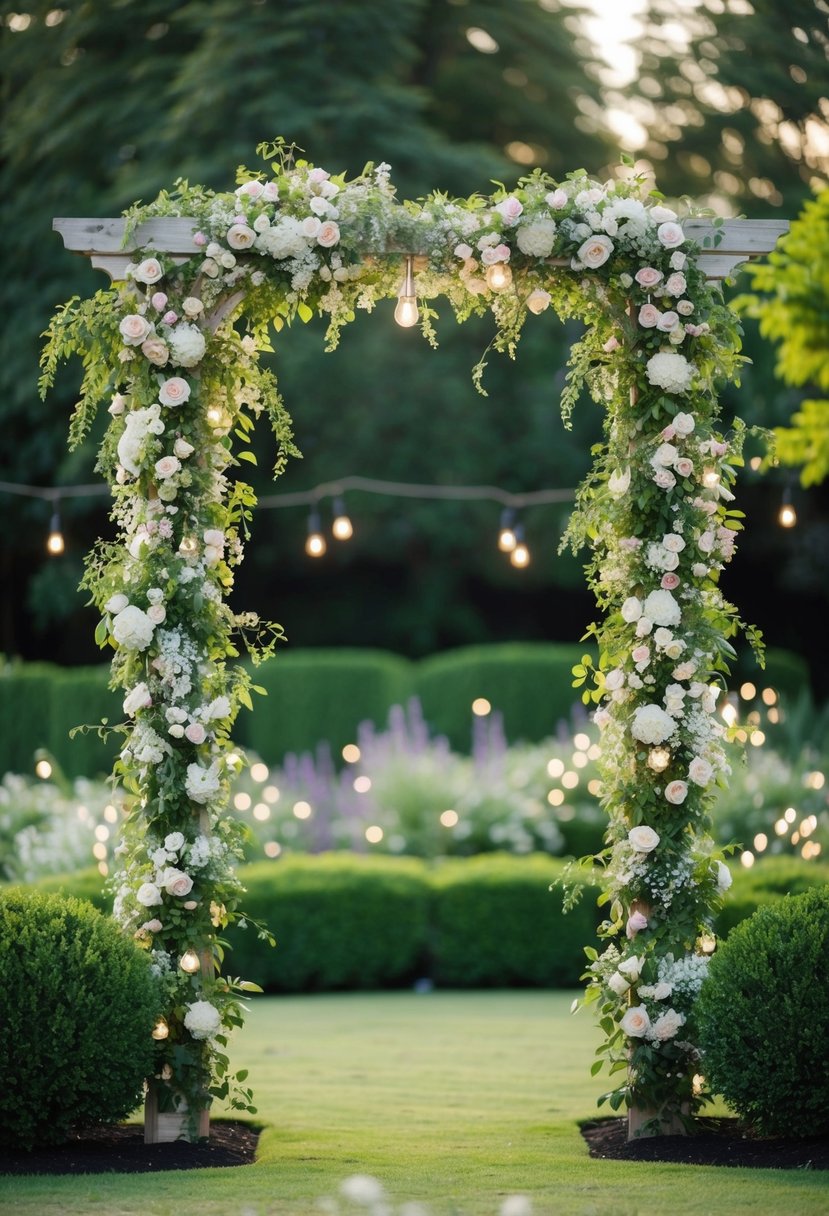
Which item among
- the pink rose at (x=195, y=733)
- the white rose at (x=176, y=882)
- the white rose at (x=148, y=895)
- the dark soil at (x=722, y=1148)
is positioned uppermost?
the pink rose at (x=195, y=733)

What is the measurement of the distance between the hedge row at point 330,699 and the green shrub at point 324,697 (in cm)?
1

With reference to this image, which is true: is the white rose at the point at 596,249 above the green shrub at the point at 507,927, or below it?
above

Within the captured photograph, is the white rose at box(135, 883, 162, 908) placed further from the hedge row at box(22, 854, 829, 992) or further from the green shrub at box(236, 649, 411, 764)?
the green shrub at box(236, 649, 411, 764)

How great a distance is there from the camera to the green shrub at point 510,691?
46.5 ft

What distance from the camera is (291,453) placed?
5121 millimetres

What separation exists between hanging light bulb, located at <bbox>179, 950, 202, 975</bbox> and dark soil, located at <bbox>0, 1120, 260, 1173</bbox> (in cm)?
61

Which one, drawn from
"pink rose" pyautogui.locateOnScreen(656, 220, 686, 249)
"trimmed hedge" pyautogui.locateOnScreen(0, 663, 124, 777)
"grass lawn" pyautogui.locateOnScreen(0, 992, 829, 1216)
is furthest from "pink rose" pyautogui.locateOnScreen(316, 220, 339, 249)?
"trimmed hedge" pyautogui.locateOnScreen(0, 663, 124, 777)

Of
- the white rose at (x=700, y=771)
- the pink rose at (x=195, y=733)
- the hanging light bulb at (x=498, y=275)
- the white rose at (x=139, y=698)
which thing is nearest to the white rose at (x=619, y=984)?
→ the white rose at (x=700, y=771)

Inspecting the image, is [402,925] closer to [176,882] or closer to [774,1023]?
[176,882]

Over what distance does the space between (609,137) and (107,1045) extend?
16.3 metres

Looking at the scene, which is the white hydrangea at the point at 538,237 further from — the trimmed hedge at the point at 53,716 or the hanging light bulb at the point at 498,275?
the trimmed hedge at the point at 53,716

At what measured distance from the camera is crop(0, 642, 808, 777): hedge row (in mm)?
14195

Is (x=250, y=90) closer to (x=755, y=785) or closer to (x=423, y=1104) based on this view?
(x=755, y=785)

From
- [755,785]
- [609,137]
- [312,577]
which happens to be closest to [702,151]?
[609,137]
